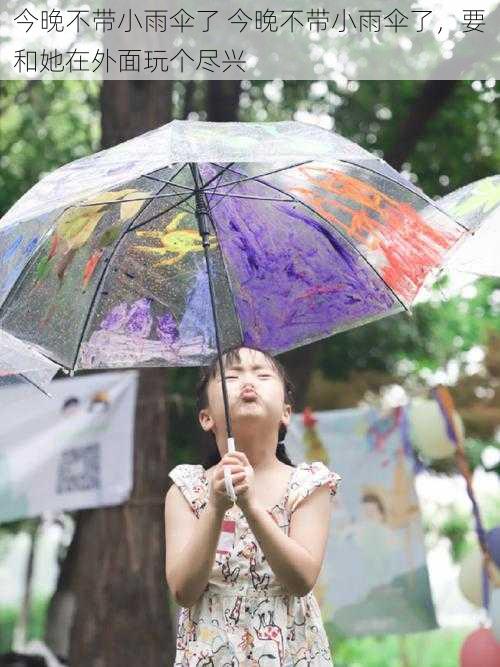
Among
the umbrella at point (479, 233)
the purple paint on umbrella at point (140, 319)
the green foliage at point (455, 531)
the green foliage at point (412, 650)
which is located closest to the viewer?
the purple paint on umbrella at point (140, 319)

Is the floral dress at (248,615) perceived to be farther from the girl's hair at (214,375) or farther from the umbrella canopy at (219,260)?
the umbrella canopy at (219,260)

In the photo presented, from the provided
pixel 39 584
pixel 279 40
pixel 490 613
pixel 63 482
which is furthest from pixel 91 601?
pixel 39 584

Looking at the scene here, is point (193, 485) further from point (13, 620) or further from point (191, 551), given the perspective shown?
point (13, 620)

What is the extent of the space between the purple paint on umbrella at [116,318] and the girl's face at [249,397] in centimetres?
59

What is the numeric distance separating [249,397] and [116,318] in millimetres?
788

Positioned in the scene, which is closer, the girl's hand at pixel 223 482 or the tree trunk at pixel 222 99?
the girl's hand at pixel 223 482

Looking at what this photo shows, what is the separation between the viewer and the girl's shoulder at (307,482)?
10.4ft

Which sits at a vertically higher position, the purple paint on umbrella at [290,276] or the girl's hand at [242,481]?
the purple paint on umbrella at [290,276]

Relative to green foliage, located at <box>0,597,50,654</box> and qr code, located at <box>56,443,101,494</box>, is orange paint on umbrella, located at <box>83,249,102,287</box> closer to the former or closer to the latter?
qr code, located at <box>56,443,101,494</box>

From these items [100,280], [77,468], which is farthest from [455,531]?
[100,280]

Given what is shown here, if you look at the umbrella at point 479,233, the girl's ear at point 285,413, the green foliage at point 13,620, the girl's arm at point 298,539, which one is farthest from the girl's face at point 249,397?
the green foliage at point 13,620

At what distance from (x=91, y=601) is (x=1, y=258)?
4070 millimetres

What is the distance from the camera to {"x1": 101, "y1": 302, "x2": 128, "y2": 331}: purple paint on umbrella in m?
3.84

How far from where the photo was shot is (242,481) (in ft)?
9.36
